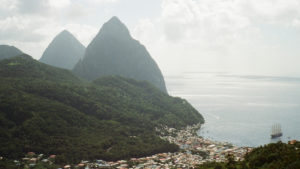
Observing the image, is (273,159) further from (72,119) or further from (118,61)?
(118,61)

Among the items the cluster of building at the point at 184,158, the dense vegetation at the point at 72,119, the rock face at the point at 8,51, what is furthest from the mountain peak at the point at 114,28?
the cluster of building at the point at 184,158

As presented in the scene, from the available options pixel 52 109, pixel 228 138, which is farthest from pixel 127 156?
pixel 228 138

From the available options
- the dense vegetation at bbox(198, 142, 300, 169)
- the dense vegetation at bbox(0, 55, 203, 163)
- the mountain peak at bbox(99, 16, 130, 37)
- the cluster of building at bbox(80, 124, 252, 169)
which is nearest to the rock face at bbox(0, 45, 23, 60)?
the mountain peak at bbox(99, 16, 130, 37)

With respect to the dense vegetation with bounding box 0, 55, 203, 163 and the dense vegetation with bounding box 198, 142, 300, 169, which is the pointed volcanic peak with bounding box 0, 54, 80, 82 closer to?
the dense vegetation with bounding box 0, 55, 203, 163

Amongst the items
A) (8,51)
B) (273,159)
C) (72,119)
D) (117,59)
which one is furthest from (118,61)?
(273,159)

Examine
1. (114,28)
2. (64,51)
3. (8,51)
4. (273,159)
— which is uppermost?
(114,28)

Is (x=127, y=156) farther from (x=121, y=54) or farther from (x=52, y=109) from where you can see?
(x=121, y=54)
